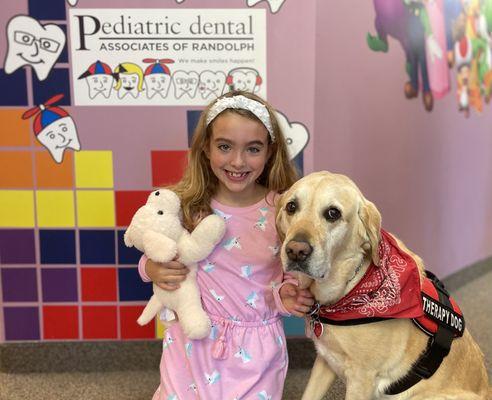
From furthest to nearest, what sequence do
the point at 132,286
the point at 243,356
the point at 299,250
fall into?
the point at 132,286
the point at 243,356
the point at 299,250

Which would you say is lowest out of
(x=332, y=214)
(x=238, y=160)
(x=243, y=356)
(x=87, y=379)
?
(x=87, y=379)

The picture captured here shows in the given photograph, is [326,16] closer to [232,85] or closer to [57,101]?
[232,85]

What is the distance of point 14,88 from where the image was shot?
2100 mm

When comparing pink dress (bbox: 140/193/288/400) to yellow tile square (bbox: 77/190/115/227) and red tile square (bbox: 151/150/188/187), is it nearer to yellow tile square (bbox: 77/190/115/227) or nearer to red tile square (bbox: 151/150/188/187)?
red tile square (bbox: 151/150/188/187)

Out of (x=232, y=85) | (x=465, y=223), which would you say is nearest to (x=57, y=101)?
(x=232, y=85)

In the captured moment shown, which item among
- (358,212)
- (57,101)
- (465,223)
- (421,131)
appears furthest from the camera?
(465,223)

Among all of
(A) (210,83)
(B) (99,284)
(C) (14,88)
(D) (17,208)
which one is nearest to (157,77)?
(A) (210,83)

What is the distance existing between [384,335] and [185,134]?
1178 mm

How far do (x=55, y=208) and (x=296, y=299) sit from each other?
3.96ft

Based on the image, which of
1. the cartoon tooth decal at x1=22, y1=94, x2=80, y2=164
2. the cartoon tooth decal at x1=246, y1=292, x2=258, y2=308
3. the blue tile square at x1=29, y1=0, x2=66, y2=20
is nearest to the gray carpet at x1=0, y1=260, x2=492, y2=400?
the cartoon tooth decal at x1=246, y1=292, x2=258, y2=308

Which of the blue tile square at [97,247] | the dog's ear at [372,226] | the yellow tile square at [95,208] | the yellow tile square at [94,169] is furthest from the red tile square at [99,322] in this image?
the dog's ear at [372,226]

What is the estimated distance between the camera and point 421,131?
2.97m

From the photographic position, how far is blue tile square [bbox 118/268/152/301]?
88.9 inches

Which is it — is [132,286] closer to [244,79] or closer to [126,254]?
[126,254]
